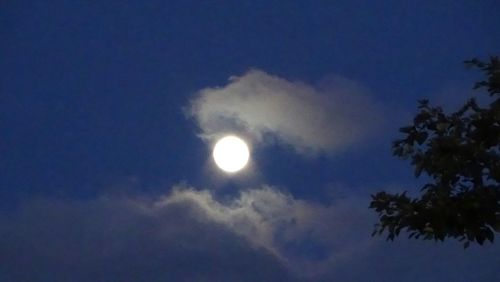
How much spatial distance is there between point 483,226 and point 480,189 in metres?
0.49

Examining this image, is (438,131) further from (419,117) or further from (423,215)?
(423,215)

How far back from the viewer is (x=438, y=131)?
9164 mm

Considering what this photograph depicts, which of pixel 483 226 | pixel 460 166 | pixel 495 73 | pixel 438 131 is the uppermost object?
pixel 495 73

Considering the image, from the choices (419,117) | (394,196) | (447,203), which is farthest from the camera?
(419,117)

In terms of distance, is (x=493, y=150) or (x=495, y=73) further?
(x=495, y=73)

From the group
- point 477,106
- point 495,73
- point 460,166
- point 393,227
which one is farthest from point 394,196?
→ point 495,73

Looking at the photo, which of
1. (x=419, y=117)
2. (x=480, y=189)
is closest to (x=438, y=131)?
(x=419, y=117)

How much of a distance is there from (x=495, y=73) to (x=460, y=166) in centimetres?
185

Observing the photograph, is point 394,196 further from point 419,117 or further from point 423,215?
point 419,117

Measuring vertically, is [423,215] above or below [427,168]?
below

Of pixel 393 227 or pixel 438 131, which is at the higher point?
pixel 438 131

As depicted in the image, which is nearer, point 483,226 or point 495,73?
point 483,226

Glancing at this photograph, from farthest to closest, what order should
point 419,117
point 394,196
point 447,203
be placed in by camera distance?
point 419,117 → point 394,196 → point 447,203

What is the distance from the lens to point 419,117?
9625 mm
